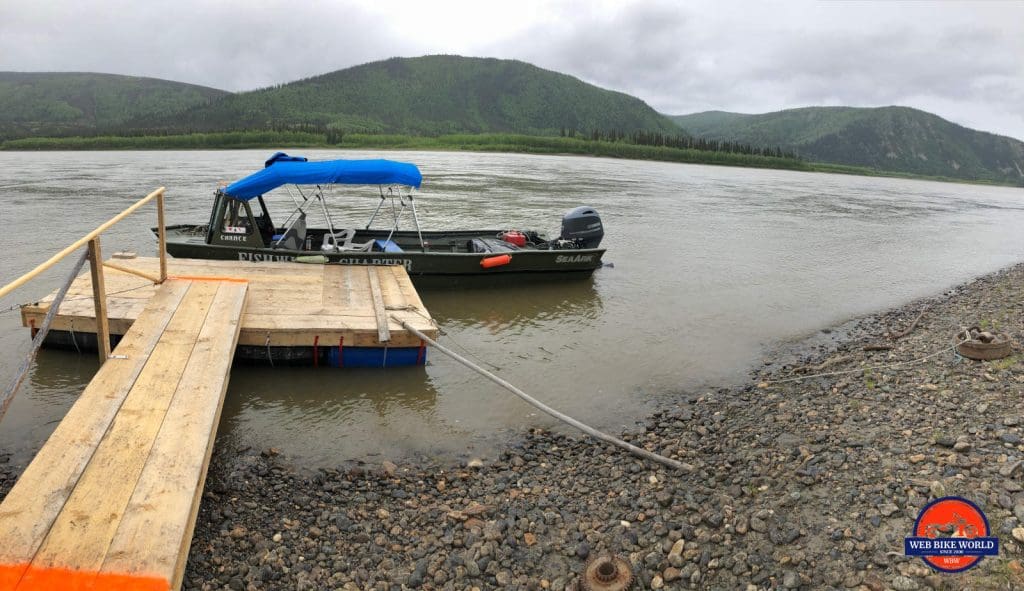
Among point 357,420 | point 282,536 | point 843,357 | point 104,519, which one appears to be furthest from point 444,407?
point 843,357

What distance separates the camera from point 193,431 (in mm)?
5375

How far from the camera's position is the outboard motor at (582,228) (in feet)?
51.0

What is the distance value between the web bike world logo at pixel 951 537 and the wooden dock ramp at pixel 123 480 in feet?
16.5

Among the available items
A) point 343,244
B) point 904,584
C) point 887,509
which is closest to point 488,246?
point 343,244

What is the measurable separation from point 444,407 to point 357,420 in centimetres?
121

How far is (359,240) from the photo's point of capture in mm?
15516

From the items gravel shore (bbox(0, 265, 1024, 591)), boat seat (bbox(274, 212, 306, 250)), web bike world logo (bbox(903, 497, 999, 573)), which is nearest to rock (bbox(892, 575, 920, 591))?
gravel shore (bbox(0, 265, 1024, 591))

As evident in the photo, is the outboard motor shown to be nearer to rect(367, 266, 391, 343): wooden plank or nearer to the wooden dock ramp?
rect(367, 266, 391, 343): wooden plank

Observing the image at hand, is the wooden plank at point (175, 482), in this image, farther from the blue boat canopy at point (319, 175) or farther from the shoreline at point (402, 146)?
the shoreline at point (402, 146)

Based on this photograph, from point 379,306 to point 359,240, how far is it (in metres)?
5.95

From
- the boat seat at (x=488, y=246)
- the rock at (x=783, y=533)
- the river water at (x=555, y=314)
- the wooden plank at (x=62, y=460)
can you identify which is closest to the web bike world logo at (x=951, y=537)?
the rock at (x=783, y=533)

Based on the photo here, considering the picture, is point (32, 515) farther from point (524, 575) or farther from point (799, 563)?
point (799, 563)

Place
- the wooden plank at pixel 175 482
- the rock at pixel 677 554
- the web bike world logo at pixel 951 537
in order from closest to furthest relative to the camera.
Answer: the wooden plank at pixel 175 482 < the web bike world logo at pixel 951 537 < the rock at pixel 677 554

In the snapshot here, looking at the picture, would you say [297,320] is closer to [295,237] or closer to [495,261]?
[295,237]
